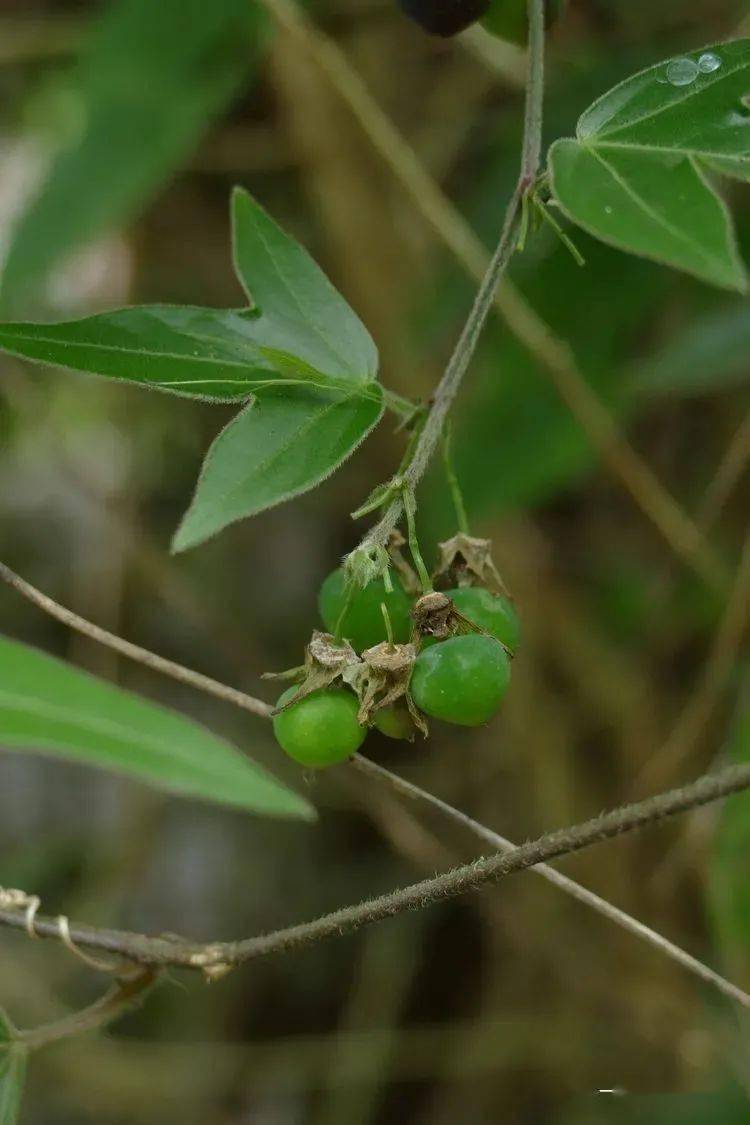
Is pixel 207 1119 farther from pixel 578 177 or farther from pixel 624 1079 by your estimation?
pixel 578 177

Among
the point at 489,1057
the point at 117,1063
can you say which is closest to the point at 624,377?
the point at 489,1057

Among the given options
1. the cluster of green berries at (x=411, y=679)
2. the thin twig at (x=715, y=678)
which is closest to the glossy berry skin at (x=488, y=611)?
the cluster of green berries at (x=411, y=679)

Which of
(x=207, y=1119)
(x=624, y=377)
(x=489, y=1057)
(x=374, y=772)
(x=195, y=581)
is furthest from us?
(x=195, y=581)

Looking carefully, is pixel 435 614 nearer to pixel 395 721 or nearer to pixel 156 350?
pixel 395 721

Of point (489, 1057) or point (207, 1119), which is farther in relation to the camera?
point (207, 1119)

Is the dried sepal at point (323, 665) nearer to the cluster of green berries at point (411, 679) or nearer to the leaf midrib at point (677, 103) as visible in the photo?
the cluster of green berries at point (411, 679)

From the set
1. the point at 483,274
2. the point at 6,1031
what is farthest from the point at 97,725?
the point at 483,274
